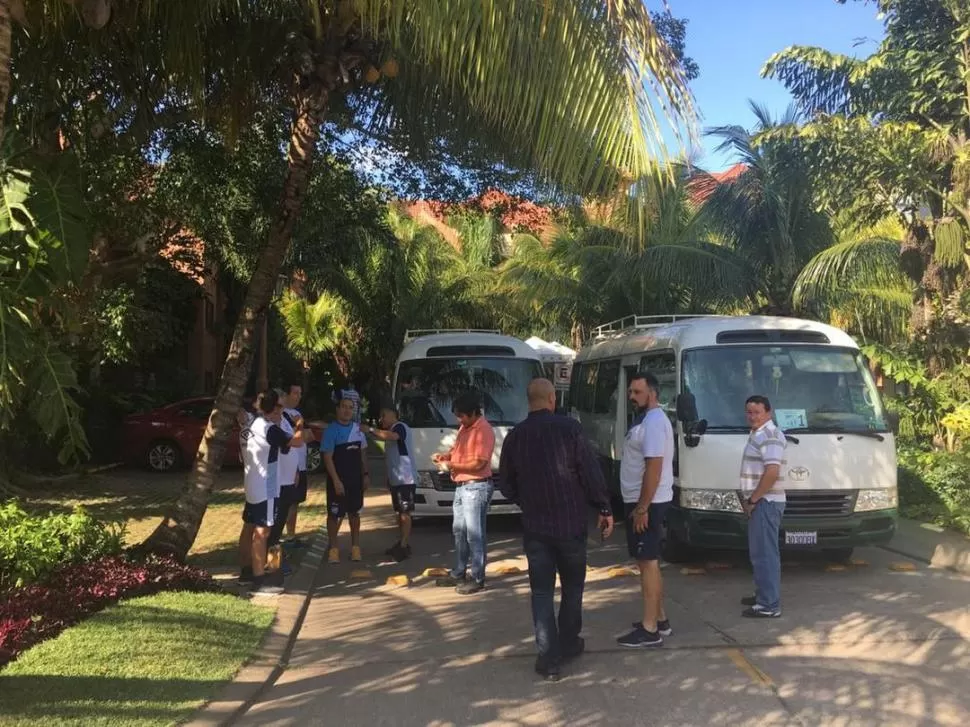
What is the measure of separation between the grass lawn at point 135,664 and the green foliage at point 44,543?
96cm

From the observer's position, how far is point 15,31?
661 centimetres

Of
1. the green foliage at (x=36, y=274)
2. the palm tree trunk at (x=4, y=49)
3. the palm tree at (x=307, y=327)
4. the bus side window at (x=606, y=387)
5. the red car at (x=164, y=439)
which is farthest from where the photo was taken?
the palm tree at (x=307, y=327)

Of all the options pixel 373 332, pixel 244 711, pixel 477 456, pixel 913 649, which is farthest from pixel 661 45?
pixel 373 332

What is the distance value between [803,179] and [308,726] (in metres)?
12.1

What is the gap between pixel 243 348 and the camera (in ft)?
26.5

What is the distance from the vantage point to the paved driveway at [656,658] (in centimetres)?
482

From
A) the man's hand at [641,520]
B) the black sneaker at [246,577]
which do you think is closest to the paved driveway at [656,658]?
the black sneaker at [246,577]

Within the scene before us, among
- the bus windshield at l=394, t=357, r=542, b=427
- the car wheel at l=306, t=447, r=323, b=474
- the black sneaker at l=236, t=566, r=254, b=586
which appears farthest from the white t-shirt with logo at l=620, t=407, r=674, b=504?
the car wheel at l=306, t=447, r=323, b=474

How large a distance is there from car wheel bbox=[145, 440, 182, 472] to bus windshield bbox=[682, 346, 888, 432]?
40.2 ft

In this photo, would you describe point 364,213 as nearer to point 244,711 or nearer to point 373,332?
point 244,711

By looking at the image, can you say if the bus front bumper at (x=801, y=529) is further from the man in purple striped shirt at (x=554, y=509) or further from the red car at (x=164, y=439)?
the red car at (x=164, y=439)

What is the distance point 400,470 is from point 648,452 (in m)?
3.97

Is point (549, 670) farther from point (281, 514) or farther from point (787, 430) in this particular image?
point (787, 430)

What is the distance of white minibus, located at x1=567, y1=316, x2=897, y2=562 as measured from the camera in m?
7.80
